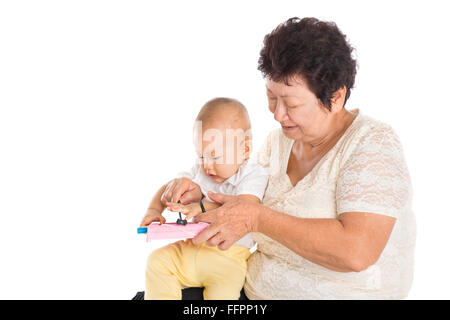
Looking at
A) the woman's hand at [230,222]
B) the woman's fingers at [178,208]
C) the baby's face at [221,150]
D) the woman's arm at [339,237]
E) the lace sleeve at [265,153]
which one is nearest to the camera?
the woman's arm at [339,237]

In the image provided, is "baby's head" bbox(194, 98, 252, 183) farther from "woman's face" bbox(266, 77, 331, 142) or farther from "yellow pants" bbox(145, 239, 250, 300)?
"yellow pants" bbox(145, 239, 250, 300)

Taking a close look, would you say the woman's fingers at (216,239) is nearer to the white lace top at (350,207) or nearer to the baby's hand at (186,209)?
the baby's hand at (186,209)

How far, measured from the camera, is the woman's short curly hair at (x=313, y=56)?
1.66m

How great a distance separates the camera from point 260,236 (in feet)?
6.39

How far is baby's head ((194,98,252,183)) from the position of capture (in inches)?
75.1

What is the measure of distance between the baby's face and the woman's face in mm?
214

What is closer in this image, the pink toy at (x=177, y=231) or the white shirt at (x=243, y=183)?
the pink toy at (x=177, y=231)

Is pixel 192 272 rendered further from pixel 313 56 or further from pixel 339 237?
pixel 313 56

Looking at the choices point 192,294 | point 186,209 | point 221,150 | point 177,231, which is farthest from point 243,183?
point 192,294

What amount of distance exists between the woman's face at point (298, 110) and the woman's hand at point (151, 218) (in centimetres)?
62

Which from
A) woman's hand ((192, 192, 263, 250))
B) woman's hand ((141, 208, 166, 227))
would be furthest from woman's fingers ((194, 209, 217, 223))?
woman's hand ((141, 208, 166, 227))

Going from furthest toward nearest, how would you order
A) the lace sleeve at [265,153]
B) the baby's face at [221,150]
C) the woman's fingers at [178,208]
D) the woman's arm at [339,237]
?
the lace sleeve at [265,153]
the baby's face at [221,150]
the woman's fingers at [178,208]
the woman's arm at [339,237]

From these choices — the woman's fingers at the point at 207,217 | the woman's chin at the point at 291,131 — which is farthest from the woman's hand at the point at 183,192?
the woman's chin at the point at 291,131

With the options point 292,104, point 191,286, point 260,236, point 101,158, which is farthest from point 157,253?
point 101,158
